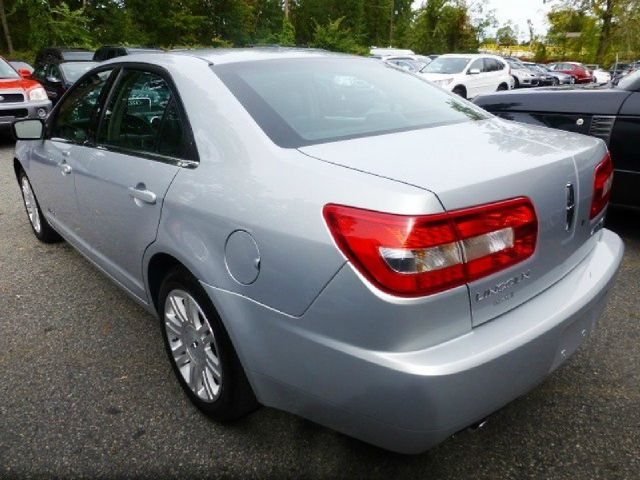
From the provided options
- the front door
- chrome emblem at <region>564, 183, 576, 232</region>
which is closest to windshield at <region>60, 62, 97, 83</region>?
the front door

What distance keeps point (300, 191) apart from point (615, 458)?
1548mm

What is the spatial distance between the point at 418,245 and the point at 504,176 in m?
0.39

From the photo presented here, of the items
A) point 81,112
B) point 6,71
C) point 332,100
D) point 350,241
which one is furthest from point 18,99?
point 350,241

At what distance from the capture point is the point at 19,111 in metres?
8.77

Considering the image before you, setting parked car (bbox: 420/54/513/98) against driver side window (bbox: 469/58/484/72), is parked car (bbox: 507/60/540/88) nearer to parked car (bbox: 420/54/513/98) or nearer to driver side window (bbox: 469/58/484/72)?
parked car (bbox: 420/54/513/98)

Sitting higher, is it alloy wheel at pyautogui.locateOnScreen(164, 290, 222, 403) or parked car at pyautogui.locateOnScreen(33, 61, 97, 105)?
parked car at pyautogui.locateOnScreen(33, 61, 97, 105)

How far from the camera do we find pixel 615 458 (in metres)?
1.95

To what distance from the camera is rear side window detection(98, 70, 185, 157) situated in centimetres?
224

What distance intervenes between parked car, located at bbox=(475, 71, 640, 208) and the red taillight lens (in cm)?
179

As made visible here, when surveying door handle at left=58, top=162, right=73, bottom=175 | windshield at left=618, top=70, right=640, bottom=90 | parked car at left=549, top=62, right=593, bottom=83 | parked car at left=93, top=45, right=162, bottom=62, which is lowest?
parked car at left=549, top=62, right=593, bottom=83

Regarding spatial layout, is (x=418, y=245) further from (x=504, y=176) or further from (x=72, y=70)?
(x=72, y=70)

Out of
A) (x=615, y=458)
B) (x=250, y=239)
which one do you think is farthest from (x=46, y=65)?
(x=615, y=458)

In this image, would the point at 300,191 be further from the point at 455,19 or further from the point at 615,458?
the point at 455,19

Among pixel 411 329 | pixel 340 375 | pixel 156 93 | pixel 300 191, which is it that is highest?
pixel 156 93
